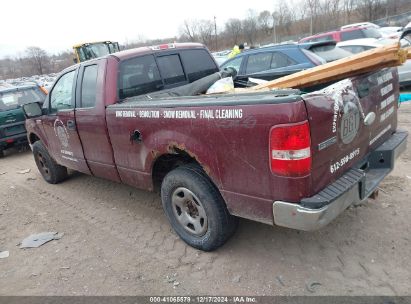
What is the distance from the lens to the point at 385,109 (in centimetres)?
337

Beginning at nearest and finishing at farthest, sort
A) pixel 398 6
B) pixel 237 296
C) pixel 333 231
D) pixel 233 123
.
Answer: pixel 233 123 → pixel 237 296 → pixel 333 231 → pixel 398 6

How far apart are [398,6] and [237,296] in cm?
5957

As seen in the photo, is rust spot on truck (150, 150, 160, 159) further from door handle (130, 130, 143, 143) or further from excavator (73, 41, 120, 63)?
excavator (73, 41, 120, 63)

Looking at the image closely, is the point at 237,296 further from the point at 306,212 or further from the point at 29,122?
the point at 29,122

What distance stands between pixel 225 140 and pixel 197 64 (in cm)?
231

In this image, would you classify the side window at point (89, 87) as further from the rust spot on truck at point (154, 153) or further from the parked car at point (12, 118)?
the parked car at point (12, 118)

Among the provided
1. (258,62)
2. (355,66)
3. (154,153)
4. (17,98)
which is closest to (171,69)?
(154,153)

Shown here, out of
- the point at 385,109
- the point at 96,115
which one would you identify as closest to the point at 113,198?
the point at 96,115

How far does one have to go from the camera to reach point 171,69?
4391 mm

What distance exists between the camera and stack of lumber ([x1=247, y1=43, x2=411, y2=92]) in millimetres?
2787

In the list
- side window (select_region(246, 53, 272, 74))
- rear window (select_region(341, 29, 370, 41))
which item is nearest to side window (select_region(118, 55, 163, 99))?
side window (select_region(246, 53, 272, 74))

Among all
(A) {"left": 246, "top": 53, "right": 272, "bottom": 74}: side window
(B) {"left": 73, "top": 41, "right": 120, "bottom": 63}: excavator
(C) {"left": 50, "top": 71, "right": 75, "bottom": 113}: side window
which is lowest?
(A) {"left": 246, "top": 53, "right": 272, "bottom": 74}: side window

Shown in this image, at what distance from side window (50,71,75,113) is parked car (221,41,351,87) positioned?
3973mm

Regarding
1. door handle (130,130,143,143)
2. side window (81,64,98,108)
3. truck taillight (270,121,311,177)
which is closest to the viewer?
truck taillight (270,121,311,177)
